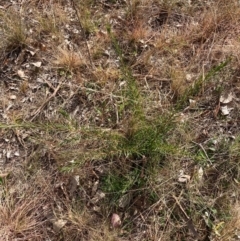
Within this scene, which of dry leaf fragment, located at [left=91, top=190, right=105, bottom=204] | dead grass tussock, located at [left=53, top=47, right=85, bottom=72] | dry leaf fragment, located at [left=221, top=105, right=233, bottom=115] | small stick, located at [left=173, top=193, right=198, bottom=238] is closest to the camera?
small stick, located at [left=173, top=193, right=198, bottom=238]

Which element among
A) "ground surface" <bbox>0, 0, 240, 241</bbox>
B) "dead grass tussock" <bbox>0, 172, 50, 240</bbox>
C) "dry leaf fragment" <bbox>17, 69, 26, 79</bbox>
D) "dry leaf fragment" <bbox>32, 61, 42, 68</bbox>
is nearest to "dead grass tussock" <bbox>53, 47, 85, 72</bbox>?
"ground surface" <bbox>0, 0, 240, 241</bbox>

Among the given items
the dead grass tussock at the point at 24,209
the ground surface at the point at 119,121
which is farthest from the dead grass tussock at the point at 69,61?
the dead grass tussock at the point at 24,209

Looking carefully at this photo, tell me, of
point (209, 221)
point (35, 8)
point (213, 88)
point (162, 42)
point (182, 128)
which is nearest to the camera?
point (209, 221)

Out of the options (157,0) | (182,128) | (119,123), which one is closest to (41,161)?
(119,123)

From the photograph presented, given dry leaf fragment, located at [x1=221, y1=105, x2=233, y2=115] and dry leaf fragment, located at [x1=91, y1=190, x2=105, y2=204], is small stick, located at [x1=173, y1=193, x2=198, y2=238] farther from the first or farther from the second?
dry leaf fragment, located at [x1=221, y1=105, x2=233, y2=115]

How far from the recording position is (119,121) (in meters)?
2.27

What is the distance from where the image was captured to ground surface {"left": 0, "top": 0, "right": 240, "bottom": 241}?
82.0 inches

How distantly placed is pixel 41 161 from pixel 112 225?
605mm

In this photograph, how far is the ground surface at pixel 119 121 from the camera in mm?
2084

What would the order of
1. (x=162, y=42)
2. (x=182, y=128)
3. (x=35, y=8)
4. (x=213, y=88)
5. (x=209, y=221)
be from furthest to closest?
(x=35, y=8), (x=162, y=42), (x=213, y=88), (x=182, y=128), (x=209, y=221)

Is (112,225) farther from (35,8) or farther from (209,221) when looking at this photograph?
(35,8)

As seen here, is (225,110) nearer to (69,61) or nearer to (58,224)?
(69,61)

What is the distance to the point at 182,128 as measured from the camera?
2.25m

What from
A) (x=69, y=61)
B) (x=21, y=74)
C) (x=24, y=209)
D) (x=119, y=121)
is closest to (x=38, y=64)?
(x=21, y=74)
